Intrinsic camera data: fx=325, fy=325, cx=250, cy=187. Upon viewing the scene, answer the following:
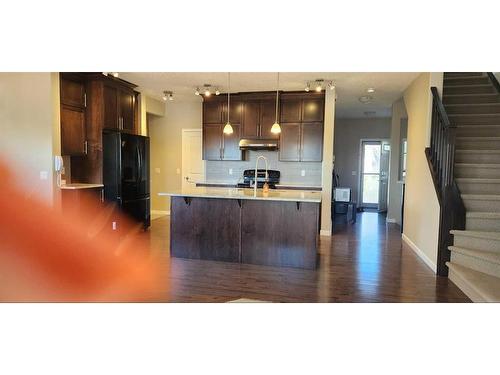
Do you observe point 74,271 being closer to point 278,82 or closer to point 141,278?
point 141,278

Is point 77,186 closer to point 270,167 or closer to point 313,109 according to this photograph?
point 270,167

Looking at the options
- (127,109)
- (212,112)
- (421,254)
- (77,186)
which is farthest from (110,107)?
(421,254)

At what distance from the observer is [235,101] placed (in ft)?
20.9

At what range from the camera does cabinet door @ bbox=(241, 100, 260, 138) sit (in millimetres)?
6289

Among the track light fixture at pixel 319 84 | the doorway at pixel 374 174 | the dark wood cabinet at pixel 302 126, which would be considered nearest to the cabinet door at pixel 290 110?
the dark wood cabinet at pixel 302 126

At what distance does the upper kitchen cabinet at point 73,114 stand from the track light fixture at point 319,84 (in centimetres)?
363

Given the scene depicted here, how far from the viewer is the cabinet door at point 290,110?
604 centimetres

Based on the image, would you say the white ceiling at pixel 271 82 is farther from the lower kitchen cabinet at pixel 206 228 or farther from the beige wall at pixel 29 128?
the lower kitchen cabinet at pixel 206 228

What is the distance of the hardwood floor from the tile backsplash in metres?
1.93

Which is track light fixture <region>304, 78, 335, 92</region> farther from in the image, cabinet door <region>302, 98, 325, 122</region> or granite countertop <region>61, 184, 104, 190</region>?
granite countertop <region>61, 184, 104, 190</region>
